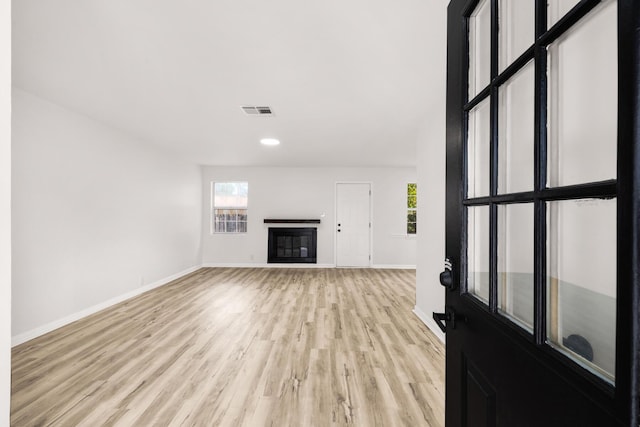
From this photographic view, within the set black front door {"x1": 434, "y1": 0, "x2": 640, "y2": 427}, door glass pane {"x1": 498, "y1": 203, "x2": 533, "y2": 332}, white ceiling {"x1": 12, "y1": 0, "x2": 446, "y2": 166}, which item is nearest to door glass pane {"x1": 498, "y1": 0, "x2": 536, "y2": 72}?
black front door {"x1": 434, "y1": 0, "x2": 640, "y2": 427}

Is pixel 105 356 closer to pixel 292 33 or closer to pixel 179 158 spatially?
pixel 292 33

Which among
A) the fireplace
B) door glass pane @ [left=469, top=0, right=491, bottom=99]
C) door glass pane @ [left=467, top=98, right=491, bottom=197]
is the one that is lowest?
the fireplace

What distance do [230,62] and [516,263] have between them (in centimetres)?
230

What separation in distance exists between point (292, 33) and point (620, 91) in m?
1.87

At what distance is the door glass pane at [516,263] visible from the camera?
25.0 inches

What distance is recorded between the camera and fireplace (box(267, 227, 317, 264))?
7094 mm

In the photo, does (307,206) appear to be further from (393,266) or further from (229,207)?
(393,266)

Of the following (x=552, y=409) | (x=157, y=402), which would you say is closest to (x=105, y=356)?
(x=157, y=402)

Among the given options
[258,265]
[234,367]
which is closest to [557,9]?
[234,367]

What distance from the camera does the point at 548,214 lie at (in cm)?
57

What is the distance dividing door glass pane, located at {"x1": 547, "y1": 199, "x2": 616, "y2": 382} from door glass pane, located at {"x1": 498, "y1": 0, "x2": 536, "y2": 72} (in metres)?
0.37

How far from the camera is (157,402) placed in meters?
1.92

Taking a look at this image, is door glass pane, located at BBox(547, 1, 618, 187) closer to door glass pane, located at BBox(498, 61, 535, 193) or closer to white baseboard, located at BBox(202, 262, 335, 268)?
door glass pane, located at BBox(498, 61, 535, 193)

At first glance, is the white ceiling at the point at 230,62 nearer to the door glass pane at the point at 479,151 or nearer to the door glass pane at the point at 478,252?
the door glass pane at the point at 479,151
